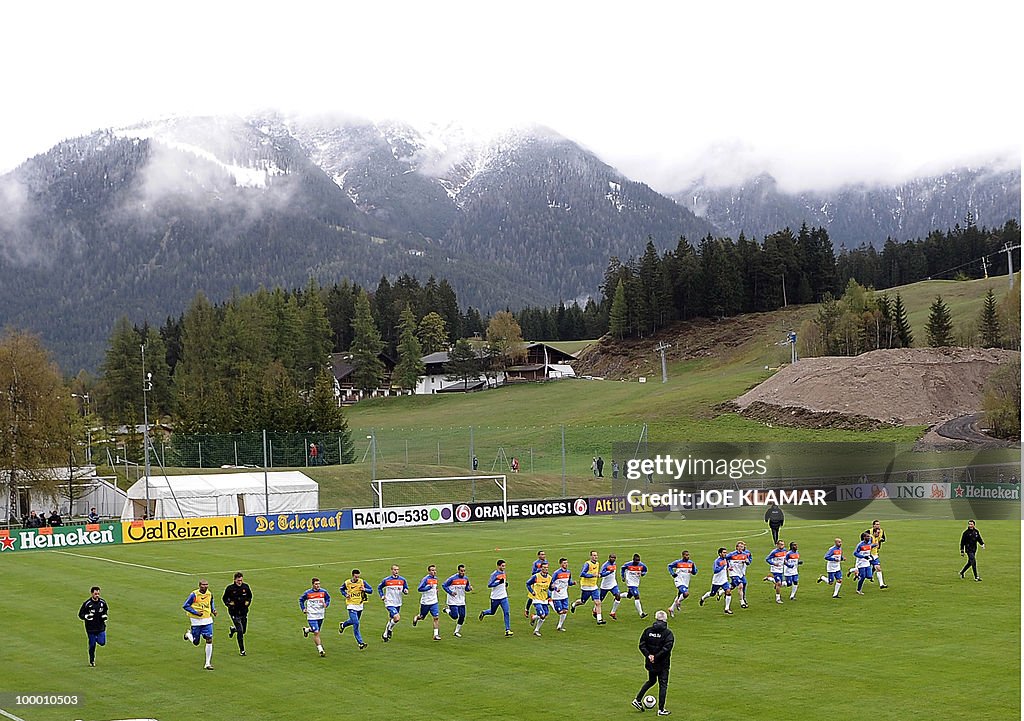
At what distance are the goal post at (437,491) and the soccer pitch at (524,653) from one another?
2676 centimetres

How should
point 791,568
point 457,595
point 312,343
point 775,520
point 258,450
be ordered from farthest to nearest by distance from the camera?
point 312,343, point 258,450, point 775,520, point 791,568, point 457,595

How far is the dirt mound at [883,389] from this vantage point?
99.9 m

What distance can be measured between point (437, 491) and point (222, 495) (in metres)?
15.2

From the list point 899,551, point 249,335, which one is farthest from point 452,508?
point 249,335

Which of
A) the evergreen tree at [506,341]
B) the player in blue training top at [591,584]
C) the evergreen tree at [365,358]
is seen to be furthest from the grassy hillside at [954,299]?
the player in blue training top at [591,584]

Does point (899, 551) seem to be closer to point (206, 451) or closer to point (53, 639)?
point (53, 639)

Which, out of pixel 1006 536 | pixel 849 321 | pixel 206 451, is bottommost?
pixel 1006 536

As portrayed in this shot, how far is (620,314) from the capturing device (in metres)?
176

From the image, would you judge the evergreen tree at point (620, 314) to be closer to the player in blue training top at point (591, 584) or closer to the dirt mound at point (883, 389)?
the dirt mound at point (883, 389)

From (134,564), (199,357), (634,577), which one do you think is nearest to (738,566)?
(634,577)

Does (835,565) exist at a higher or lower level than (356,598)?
lower

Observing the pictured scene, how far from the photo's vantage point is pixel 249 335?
465 feet

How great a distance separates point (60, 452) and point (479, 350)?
100182mm

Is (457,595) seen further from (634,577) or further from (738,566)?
(738,566)
